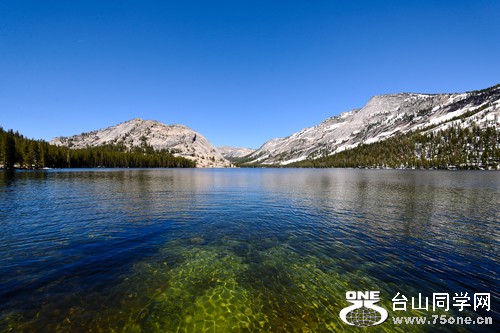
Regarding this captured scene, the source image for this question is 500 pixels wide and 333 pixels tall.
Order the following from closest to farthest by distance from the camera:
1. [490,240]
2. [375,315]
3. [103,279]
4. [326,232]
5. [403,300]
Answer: [375,315] < [403,300] < [103,279] < [490,240] < [326,232]

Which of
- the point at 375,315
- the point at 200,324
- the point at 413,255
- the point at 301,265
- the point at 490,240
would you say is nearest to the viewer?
the point at 200,324

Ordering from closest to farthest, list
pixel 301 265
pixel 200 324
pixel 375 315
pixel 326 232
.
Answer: pixel 200 324, pixel 375 315, pixel 301 265, pixel 326 232

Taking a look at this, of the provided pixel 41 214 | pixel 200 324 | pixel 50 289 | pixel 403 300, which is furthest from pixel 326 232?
pixel 41 214

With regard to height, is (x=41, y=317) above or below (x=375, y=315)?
above

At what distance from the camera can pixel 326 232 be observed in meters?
27.4

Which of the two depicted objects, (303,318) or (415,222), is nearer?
(303,318)

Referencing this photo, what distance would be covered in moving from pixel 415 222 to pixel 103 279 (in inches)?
1448

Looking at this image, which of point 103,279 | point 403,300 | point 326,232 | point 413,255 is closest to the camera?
point 403,300

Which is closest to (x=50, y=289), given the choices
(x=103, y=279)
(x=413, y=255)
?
(x=103, y=279)

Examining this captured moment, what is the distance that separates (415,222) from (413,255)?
14.1 metres

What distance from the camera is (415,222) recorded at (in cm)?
3177

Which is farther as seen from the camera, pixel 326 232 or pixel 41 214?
pixel 41 214

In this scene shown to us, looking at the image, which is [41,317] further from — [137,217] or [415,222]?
[415,222]

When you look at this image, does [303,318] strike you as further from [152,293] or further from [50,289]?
[50,289]
